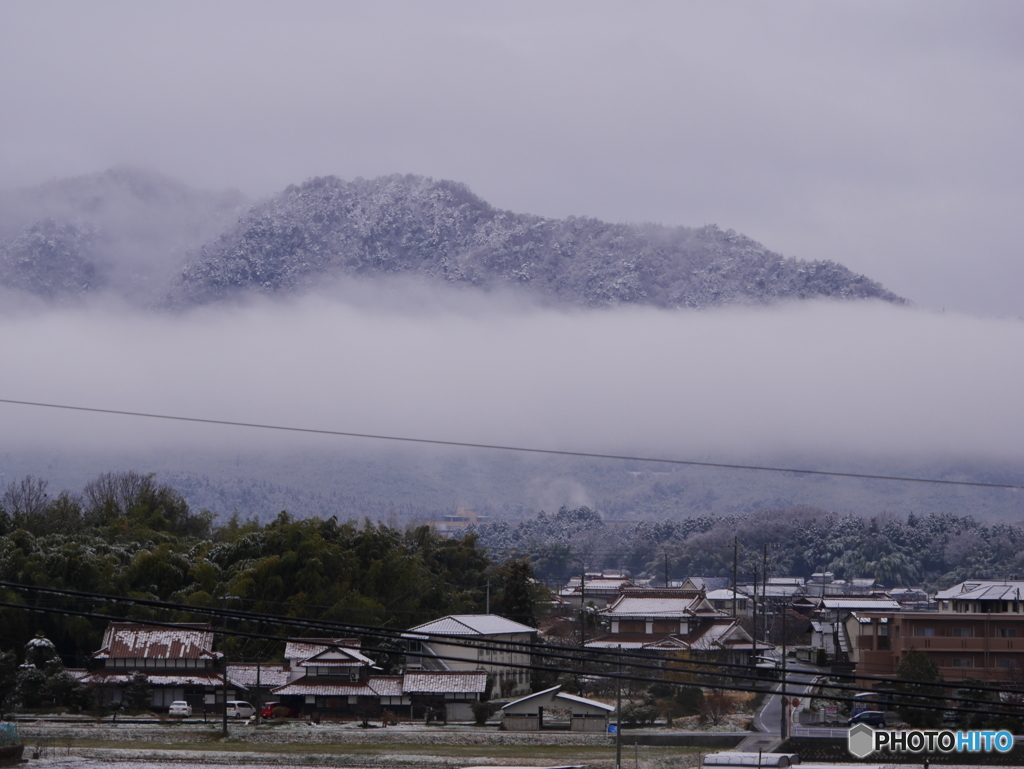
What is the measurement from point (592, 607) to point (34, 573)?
35.9 meters

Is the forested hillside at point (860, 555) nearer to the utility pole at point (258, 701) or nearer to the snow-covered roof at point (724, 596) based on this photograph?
the snow-covered roof at point (724, 596)

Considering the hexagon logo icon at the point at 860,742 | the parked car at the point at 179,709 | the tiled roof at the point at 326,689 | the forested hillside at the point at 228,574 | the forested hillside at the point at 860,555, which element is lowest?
the forested hillside at the point at 860,555

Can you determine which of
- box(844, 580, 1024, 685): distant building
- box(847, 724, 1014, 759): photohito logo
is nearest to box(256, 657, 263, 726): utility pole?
box(847, 724, 1014, 759): photohito logo

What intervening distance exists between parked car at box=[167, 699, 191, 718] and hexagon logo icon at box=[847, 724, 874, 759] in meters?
25.1

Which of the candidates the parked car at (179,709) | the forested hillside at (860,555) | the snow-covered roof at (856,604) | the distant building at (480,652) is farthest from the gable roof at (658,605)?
the forested hillside at (860,555)

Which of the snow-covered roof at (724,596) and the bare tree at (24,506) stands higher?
the bare tree at (24,506)

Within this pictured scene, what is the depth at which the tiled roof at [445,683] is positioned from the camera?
1797 inches

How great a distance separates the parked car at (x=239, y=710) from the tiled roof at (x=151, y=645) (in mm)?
2386

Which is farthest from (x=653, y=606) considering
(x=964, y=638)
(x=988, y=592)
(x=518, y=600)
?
(x=964, y=638)

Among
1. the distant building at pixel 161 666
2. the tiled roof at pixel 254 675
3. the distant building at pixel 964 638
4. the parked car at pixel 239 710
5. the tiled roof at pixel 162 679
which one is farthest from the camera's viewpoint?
the tiled roof at pixel 254 675

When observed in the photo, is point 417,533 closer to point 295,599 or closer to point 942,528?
point 295,599

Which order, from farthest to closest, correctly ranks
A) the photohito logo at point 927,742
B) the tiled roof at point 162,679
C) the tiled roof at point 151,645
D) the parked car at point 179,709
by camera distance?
the tiled roof at point 151,645
the tiled roof at point 162,679
the parked car at point 179,709
the photohito logo at point 927,742

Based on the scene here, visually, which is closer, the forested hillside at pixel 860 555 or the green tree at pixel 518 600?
the green tree at pixel 518 600

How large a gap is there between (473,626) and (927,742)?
90.1 feet
